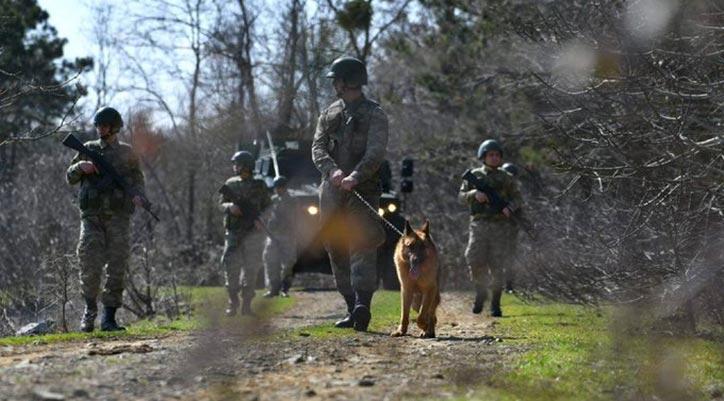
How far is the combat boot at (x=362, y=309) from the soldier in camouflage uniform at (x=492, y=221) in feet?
14.6

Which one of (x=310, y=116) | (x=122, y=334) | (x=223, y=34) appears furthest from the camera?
(x=223, y=34)

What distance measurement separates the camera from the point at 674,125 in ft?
40.7

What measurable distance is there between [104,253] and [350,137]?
2926 mm

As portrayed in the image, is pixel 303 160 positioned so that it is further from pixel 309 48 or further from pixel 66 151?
pixel 66 151

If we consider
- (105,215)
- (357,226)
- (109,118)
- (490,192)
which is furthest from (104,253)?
(490,192)

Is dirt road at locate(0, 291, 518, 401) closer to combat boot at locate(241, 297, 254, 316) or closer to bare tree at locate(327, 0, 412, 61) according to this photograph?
combat boot at locate(241, 297, 254, 316)

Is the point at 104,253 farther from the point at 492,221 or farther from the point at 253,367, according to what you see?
the point at 492,221

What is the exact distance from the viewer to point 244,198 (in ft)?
57.6

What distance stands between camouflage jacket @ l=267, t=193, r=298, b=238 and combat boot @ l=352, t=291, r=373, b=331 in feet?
34.3

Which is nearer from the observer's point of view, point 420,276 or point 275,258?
point 420,276

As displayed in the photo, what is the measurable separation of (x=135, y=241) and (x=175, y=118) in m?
18.4

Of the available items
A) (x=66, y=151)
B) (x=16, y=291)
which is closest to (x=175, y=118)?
(x=66, y=151)

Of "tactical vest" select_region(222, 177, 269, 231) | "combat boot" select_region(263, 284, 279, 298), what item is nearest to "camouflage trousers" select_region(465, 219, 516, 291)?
"tactical vest" select_region(222, 177, 269, 231)

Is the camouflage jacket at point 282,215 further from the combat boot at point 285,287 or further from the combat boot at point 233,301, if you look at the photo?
the combat boot at point 233,301
